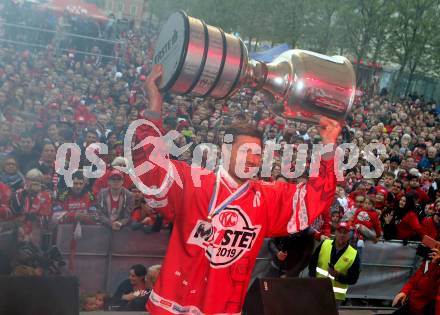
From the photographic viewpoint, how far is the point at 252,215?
3244 mm

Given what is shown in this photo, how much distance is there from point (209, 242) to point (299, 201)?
24.2 inches

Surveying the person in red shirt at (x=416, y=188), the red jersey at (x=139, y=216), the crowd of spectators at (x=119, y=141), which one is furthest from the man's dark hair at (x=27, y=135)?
the person in red shirt at (x=416, y=188)

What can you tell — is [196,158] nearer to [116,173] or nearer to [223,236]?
[116,173]

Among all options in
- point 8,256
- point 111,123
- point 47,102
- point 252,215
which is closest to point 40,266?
point 8,256

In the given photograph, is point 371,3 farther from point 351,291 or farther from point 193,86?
point 193,86

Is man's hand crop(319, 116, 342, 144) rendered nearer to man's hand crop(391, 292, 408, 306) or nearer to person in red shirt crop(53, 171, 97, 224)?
man's hand crop(391, 292, 408, 306)

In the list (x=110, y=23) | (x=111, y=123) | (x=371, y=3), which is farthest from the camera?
(x=371, y=3)

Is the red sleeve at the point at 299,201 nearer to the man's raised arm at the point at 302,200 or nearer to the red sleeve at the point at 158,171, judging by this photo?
the man's raised arm at the point at 302,200

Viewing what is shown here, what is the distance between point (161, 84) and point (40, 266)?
10.4 feet

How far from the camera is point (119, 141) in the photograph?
28.5ft

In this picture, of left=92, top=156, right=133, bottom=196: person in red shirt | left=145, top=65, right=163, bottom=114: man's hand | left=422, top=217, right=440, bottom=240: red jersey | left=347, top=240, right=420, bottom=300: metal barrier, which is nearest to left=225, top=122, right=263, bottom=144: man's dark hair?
left=145, top=65, right=163, bottom=114: man's hand

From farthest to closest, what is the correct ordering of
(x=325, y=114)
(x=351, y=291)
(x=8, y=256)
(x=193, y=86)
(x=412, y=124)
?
(x=412, y=124), (x=351, y=291), (x=8, y=256), (x=325, y=114), (x=193, y=86)

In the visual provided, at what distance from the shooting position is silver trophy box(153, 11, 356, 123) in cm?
269

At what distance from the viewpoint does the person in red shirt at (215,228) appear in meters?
3.12
